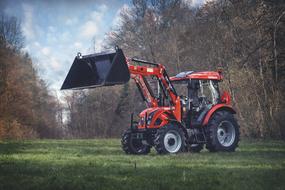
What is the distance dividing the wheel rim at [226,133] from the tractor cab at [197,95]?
0.84 metres

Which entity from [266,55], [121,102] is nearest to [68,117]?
[121,102]

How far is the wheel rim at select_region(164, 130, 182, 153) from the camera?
51.8ft

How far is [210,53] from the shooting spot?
33.6 metres

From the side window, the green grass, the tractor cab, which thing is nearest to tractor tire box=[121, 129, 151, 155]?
the tractor cab

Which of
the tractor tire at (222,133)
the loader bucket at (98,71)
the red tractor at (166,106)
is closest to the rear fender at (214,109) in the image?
the red tractor at (166,106)

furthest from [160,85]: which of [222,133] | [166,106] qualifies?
[222,133]

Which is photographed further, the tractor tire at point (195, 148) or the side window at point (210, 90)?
the side window at point (210, 90)

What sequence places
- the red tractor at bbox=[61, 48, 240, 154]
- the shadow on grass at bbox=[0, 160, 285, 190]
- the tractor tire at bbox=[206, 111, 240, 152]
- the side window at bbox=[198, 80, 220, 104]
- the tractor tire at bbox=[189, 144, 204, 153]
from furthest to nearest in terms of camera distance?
the side window at bbox=[198, 80, 220, 104]
the tractor tire at bbox=[189, 144, 204, 153]
the tractor tire at bbox=[206, 111, 240, 152]
the red tractor at bbox=[61, 48, 240, 154]
the shadow on grass at bbox=[0, 160, 285, 190]

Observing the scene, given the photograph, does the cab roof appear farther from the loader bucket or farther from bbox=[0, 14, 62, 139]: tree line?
bbox=[0, 14, 62, 139]: tree line

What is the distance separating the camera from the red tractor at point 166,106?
15.7m

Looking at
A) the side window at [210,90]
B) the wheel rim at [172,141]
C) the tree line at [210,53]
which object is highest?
the tree line at [210,53]

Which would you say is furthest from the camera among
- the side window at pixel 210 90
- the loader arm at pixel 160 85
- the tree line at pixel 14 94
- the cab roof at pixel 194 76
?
the tree line at pixel 14 94

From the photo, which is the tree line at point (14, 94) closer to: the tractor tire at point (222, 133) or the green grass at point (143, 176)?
the tractor tire at point (222, 133)

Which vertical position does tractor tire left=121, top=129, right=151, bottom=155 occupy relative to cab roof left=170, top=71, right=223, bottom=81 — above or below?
below
